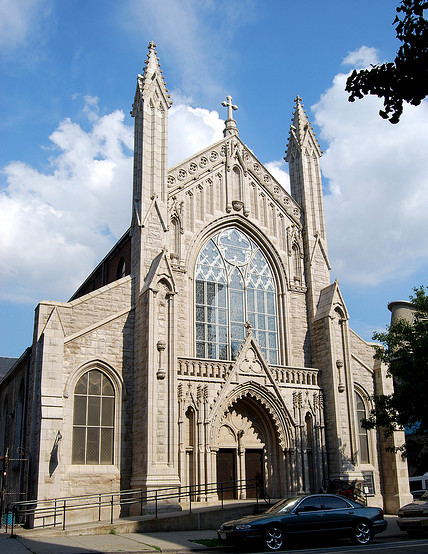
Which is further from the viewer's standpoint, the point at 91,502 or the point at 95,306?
the point at 95,306

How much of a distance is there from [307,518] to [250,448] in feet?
30.4

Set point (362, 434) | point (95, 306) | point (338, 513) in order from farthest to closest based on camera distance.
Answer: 1. point (362, 434)
2. point (95, 306)
3. point (338, 513)

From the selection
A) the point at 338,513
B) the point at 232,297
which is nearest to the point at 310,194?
the point at 232,297

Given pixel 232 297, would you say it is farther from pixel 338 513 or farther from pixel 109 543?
pixel 109 543

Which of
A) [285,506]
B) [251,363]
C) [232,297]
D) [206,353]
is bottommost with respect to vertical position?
[285,506]

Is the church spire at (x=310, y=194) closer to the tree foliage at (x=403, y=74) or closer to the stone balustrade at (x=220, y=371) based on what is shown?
the stone balustrade at (x=220, y=371)

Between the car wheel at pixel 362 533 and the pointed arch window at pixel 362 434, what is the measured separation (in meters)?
10.3

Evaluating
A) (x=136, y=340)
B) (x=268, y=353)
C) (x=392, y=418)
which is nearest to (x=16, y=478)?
(x=136, y=340)

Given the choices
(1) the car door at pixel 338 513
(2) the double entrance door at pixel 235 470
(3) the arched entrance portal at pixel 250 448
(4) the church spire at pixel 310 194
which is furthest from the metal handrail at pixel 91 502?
(4) the church spire at pixel 310 194

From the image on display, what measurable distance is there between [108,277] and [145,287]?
690cm

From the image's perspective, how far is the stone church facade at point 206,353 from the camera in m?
20.7

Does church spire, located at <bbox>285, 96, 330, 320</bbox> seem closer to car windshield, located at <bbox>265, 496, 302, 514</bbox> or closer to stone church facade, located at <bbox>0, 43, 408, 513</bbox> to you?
stone church facade, located at <bbox>0, 43, 408, 513</bbox>

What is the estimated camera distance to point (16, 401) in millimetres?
25922

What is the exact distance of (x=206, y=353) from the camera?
2420 cm
